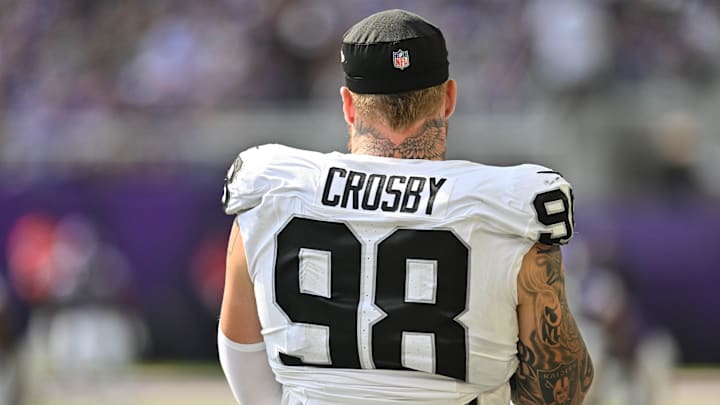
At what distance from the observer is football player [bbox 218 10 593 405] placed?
8.45ft

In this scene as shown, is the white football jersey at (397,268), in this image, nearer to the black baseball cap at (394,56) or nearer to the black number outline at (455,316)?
the black number outline at (455,316)

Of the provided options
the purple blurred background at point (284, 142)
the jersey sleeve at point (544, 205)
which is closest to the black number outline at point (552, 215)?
the jersey sleeve at point (544, 205)

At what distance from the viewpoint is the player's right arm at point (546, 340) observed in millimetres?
2582

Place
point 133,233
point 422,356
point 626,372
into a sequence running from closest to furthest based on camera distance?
point 422,356 → point 626,372 → point 133,233

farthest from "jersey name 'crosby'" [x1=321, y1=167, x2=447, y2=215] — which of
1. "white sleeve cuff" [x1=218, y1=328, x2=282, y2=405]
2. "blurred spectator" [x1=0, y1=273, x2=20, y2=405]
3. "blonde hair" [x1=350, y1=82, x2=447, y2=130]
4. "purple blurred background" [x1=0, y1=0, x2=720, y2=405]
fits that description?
"purple blurred background" [x1=0, y1=0, x2=720, y2=405]

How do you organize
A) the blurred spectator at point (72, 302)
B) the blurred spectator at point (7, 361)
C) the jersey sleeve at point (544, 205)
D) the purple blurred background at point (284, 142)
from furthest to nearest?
1. the purple blurred background at point (284, 142)
2. the blurred spectator at point (72, 302)
3. the blurred spectator at point (7, 361)
4. the jersey sleeve at point (544, 205)

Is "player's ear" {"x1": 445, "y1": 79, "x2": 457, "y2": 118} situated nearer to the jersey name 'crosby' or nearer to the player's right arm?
the jersey name 'crosby'

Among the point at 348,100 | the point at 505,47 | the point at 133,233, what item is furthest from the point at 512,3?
the point at 348,100

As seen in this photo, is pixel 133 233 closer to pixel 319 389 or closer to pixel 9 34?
pixel 9 34

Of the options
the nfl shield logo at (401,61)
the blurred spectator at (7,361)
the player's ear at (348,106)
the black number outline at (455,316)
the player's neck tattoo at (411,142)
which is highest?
the nfl shield logo at (401,61)

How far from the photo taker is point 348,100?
2771 mm

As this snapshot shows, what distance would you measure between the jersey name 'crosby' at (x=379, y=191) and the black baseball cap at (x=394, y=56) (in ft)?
0.62

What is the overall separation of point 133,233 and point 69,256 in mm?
819

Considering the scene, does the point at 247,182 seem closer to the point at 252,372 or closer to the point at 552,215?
the point at 252,372
